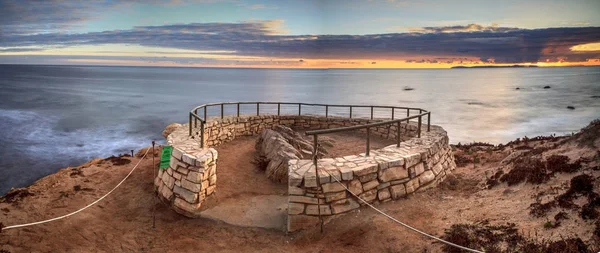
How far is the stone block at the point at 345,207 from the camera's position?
23.5 feet

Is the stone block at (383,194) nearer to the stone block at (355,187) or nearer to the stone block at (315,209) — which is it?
the stone block at (355,187)

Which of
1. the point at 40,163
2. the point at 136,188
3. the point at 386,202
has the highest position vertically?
the point at 386,202

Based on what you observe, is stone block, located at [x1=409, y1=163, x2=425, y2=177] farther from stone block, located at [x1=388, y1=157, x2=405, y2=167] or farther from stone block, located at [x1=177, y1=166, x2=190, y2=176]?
stone block, located at [x1=177, y1=166, x2=190, y2=176]

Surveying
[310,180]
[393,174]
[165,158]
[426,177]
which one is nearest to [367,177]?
[393,174]

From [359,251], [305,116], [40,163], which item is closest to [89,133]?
[40,163]

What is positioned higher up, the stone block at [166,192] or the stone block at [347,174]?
the stone block at [347,174]

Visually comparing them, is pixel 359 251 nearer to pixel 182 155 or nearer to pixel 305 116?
pixel 182 155

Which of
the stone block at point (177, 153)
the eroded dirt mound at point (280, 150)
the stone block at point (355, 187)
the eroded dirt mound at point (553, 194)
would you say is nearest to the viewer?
the eroded dirt mound at point (553, 194)

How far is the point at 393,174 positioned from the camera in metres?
7.73

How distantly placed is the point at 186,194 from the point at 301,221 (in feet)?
9.85

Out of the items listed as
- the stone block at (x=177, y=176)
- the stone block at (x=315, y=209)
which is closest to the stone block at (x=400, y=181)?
the stone block at (x=315, y=209)

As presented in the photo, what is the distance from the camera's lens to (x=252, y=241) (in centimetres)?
720

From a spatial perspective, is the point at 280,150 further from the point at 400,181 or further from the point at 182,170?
the point at 400,181

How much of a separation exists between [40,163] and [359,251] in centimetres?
2065
